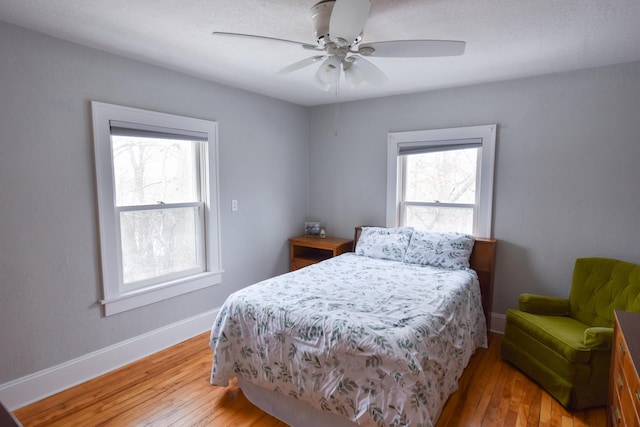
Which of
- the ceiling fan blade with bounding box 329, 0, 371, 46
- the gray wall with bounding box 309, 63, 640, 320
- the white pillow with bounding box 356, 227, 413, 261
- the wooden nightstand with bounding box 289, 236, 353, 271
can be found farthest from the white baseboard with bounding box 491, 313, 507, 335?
the ceiling fan blade with bounding box 329, 0, 371, 46

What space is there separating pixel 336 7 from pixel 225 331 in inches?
74.2

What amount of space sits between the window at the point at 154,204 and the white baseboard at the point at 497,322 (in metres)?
2.64

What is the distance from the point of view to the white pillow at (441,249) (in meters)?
2.92

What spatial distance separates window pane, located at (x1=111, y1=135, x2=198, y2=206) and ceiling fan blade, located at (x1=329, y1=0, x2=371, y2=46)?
1854 mm

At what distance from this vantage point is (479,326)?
2.74 m

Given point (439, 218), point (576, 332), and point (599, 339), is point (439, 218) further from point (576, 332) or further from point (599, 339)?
point (599, 339)

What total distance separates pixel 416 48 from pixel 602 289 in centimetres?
221

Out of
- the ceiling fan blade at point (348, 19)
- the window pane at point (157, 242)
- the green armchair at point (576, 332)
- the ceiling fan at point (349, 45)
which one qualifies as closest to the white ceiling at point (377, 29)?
the ceiling fan at point (349, 45)

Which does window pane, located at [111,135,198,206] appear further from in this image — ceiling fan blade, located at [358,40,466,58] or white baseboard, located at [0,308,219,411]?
ceiling fan blade, located at [358,40,466,58]

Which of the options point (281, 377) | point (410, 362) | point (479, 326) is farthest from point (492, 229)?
point (281, 377)

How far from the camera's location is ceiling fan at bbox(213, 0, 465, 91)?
1.43 meters

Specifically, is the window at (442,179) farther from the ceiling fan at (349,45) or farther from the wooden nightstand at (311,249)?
the ceiling fan at (349,45)

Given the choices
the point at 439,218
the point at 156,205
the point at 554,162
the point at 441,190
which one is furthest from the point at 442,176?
the point at 156,205

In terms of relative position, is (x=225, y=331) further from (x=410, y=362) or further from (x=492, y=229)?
(x=492, y=229)
